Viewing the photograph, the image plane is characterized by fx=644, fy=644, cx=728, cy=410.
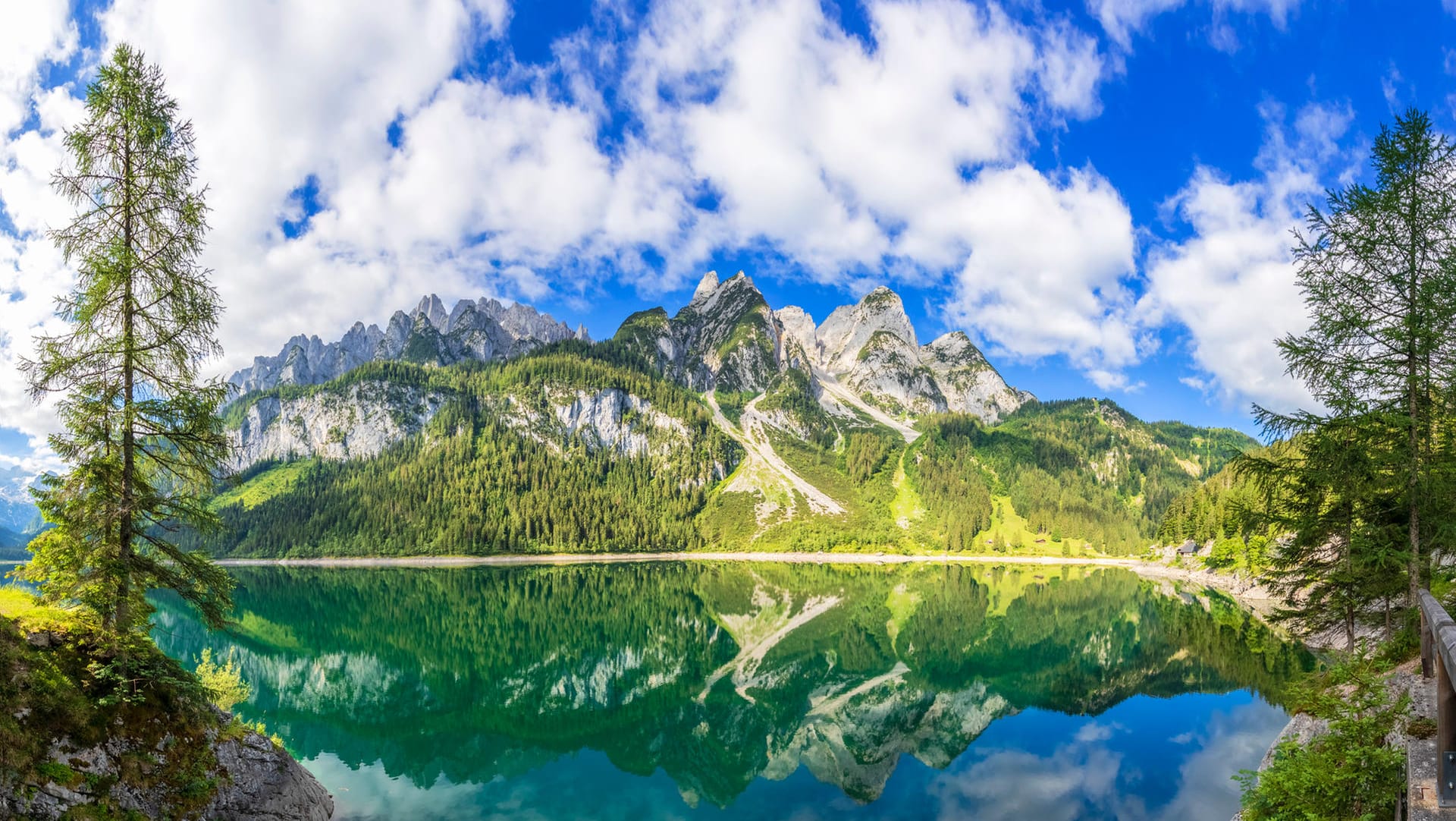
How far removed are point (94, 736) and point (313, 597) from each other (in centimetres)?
9999

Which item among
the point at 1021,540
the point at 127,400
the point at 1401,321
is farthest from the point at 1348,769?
the point at 1021,540

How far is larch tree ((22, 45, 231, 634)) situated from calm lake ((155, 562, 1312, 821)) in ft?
45.1

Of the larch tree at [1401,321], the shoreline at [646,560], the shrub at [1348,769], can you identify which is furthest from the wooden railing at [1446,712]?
the shoreline at [646,560]

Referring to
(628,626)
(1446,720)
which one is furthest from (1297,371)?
(628,626)

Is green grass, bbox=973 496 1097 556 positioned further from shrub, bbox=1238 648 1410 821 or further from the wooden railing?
the wooden railing

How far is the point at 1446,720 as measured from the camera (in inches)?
223

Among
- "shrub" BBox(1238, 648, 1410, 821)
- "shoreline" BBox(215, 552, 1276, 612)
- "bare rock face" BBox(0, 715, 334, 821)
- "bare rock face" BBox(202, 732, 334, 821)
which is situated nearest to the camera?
"shrub" BBox(1238, 648, 1410, 821)

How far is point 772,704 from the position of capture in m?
42.4

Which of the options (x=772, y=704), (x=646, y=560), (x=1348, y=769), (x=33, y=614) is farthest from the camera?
(x=646, y=560)

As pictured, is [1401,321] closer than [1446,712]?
No

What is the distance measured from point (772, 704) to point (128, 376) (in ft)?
124

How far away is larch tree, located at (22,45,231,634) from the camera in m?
15.1

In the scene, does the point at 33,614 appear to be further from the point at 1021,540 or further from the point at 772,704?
the point at 1021,540

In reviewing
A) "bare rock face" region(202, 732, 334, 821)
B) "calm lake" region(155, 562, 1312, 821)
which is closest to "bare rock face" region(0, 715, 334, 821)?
"bare rock face" region(202, 732, 334, 821)
